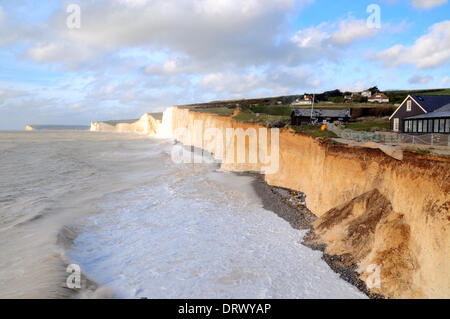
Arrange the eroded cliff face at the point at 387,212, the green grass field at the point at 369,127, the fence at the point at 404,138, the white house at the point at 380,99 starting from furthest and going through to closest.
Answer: the white house at the point at 380,99 → the green grass field at the point at 369,127 → the fence at the point at 404,138 → the eroded cliff face at the point at 387,212

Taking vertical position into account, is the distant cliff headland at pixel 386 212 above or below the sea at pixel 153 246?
above

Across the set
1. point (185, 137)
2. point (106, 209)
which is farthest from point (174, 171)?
point (185, 137)

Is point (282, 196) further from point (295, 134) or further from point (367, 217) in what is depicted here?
point (367, 217)

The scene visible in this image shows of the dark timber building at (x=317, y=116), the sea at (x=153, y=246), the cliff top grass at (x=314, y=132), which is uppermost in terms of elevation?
the dark timber building at (x=317, y=116)

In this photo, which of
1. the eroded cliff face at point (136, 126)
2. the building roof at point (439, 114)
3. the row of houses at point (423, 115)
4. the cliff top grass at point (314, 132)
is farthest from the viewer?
the eroded cliff face at point (136, 126)

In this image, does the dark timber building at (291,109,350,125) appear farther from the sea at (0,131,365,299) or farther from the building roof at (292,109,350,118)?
the sea at (0,131,365,299)

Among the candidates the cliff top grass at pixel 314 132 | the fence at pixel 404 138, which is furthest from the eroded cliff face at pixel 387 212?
the fence at pixel 404 138

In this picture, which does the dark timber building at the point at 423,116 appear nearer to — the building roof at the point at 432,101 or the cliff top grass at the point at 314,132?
the building roof at the point at 432,101

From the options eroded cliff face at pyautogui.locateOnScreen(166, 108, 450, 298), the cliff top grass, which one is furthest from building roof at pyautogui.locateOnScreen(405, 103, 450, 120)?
eroded cliff face at pyautogui.locateOnScreen(166, 108, 450, 298)
